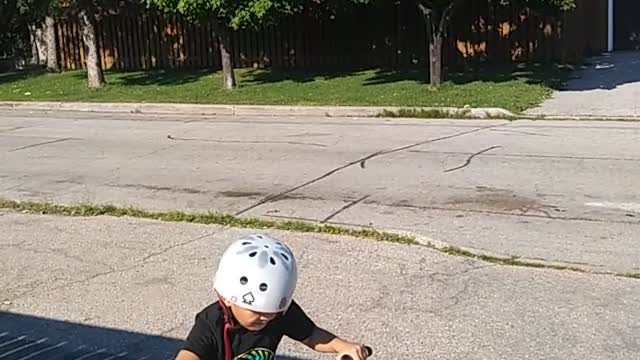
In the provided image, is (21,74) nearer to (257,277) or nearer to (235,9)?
(235,9)

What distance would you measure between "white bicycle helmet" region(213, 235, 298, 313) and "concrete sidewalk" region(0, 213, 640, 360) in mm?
2150

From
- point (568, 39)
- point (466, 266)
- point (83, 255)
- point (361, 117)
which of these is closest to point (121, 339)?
point (83, 255)

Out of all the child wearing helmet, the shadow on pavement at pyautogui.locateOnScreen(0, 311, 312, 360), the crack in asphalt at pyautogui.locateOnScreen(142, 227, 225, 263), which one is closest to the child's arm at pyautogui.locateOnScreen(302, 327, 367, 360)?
the child wearing helmet

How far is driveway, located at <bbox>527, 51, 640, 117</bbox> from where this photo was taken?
15.8 metres

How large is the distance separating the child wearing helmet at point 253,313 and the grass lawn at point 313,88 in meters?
13.7

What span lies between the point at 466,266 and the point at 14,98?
19.1m

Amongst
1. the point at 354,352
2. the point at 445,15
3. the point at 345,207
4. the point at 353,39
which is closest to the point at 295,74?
the point at 353,39

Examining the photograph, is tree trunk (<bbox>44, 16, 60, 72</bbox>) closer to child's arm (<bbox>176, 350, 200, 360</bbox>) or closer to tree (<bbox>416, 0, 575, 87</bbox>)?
tree (<bbox>416, 0, 575, 87</bbox>)

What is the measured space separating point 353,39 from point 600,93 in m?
9.32

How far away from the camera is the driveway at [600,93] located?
15.8 metres

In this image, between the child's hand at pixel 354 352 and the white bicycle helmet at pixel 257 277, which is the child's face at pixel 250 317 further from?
the child's hand at pixel 354 352

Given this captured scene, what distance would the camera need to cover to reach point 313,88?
2048cm

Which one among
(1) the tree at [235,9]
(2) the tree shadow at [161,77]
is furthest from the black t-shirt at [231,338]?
(2) the tree shadow at [161,77]

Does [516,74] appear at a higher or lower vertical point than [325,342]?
lower
